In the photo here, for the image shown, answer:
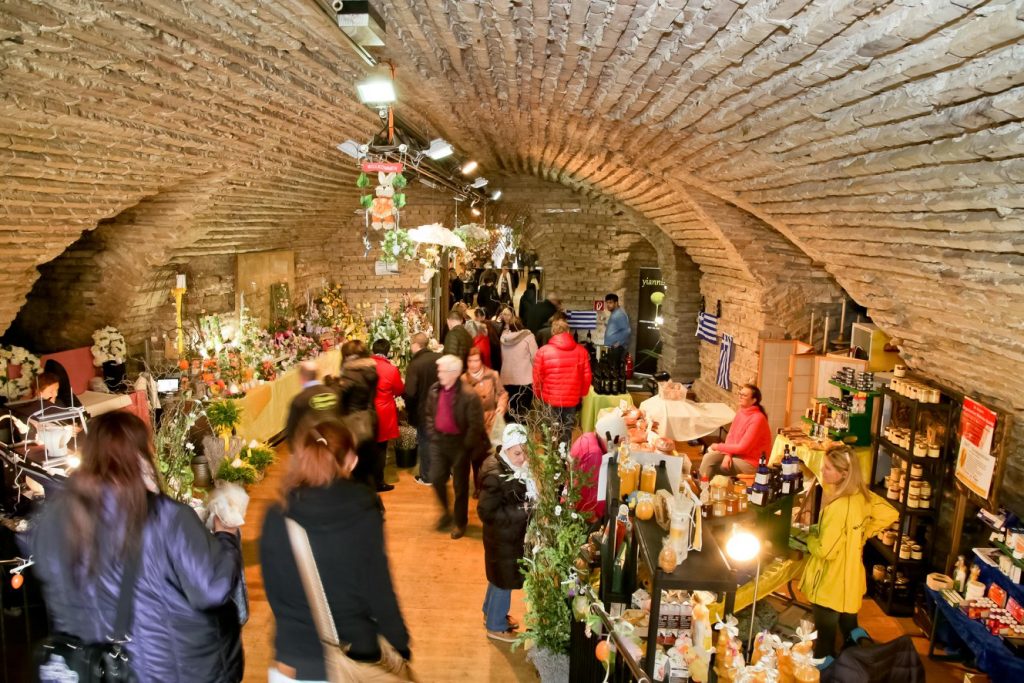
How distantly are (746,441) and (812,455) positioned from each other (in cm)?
50

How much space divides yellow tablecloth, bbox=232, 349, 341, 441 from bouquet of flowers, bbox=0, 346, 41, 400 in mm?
1643

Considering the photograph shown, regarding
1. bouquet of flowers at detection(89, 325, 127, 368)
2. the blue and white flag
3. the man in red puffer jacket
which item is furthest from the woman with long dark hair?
the blue and white flag

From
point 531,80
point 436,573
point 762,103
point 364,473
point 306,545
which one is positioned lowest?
point 436,573

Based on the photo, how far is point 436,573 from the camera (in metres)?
5.48

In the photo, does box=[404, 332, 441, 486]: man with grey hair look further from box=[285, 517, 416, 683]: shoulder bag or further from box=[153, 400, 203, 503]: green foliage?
box=[285, 517, 416, 683]: shoulder bag

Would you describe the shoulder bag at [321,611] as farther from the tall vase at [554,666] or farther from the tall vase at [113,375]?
the tall vase at [113,375]

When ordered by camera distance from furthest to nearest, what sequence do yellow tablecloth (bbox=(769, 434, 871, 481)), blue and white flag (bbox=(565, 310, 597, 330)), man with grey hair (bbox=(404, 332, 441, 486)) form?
blue and white flag (bbox=(565, 310, 597, 330)) < man with grey hair (bbox=(404, 332, 441, 486)) < yellow tablecloth (bbox=(769, 434, 871, 481))

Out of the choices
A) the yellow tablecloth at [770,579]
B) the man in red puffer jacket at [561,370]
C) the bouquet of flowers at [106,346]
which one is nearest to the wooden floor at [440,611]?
the yellow tablecloth at [770,579]

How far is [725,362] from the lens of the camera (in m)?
9.27

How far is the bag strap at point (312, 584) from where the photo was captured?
2.52m

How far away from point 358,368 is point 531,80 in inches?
107

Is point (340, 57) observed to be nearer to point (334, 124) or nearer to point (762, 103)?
point (334, 124)

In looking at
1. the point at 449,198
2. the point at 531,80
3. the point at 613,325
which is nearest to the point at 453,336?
the point at 531,80

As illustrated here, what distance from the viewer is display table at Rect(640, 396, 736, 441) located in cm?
705
